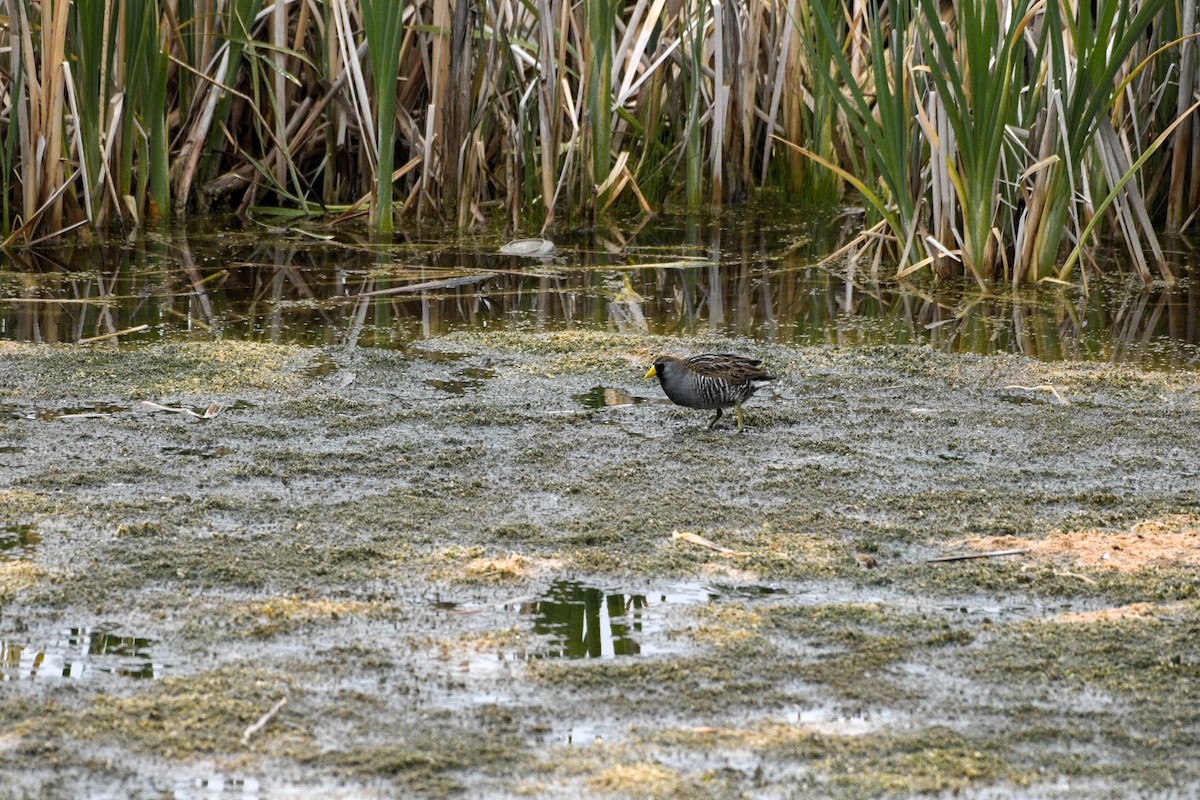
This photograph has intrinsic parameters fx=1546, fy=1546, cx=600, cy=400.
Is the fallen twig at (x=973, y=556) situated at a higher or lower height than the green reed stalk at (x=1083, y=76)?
lower

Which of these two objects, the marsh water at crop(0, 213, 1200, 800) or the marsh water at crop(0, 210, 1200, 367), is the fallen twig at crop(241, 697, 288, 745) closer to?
the marsh water at crop(0, 213, 1200, 800)

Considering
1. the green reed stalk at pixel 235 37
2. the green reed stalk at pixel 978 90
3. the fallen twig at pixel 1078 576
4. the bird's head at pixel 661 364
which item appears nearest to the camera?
the fallen twig at pixel 1078 576

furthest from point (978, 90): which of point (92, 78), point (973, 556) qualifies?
point (92, 78)

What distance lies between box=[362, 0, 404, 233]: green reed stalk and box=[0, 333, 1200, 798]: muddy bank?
278cm

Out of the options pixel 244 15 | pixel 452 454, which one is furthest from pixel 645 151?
pixel 452 454

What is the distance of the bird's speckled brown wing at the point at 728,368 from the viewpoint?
15.7ft

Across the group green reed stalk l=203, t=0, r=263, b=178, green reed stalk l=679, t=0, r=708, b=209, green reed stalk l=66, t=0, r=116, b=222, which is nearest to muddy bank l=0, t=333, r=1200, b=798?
green reed stalk l=66, t=0, r=116, b=222

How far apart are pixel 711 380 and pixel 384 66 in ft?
12.0

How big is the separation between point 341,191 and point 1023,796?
24.2 feet

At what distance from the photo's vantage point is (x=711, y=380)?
15.6 feet

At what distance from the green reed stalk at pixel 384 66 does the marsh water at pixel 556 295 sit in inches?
14.2

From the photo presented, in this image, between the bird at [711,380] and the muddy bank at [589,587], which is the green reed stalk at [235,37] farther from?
the bird at [711,380]

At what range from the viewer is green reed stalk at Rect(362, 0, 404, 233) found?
7.58 m

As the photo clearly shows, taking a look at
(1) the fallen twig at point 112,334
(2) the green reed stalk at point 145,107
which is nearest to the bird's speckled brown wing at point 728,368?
(1) the fallen twig at point 112,334
